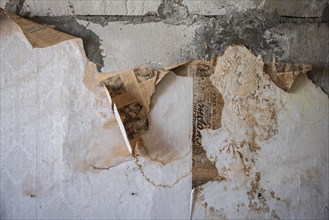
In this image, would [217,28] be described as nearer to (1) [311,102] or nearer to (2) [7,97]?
(1) [311,102]

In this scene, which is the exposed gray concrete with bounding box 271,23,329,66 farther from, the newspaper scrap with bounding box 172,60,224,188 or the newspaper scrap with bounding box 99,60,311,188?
the newspaper scrap with bounding box 172,60,224,188

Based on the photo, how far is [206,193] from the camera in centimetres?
128

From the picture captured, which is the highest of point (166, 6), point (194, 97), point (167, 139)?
point (166, 6)

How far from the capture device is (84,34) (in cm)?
125

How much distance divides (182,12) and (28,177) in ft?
2.53

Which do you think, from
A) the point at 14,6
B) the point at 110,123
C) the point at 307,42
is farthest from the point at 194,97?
the point at 14,6

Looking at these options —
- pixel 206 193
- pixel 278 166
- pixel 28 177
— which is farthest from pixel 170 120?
pixel 28 177

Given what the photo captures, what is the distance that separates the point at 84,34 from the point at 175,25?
31 cm

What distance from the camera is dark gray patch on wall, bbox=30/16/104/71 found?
1.25m

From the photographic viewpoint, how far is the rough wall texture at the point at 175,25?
1244 mm

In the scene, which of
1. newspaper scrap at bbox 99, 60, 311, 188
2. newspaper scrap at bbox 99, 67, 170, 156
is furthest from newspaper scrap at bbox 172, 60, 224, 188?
newspaper scrap at bbox 99, 67, 170, 156

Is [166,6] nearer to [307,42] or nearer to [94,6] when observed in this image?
[94,6]

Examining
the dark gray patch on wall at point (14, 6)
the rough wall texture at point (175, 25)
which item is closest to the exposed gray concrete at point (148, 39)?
the rough wall texture at point (175, 25)

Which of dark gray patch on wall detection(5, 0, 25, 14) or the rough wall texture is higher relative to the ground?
dark gray patch on wall detection(5, 0, 25, 14)
